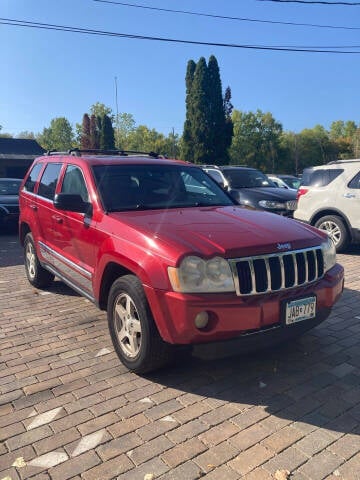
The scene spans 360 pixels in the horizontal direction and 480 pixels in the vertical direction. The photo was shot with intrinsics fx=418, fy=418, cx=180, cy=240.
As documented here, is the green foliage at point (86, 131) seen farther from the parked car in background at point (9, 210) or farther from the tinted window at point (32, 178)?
the tinted window at point (32, 178)

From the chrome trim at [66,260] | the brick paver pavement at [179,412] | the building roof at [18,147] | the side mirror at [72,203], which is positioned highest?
the building roof at [18,147]

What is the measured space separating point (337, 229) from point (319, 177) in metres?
1.15

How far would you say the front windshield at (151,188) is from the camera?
13.5ft

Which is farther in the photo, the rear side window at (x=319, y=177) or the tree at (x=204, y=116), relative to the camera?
the tree at (x=204, y=116)

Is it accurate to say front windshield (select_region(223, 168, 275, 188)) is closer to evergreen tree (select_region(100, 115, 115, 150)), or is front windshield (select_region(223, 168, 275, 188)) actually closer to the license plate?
the license plate

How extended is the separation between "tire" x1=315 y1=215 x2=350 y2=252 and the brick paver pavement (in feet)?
13.5

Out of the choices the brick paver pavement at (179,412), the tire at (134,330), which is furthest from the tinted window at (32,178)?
the tire at (134,330)

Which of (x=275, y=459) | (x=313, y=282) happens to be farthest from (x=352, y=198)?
(x=275, y=459)

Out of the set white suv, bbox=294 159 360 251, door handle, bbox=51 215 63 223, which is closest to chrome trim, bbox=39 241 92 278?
door handle, bbox=51 215 63 223

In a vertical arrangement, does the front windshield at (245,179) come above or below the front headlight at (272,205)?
above

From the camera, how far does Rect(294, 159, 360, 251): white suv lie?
26.6ft

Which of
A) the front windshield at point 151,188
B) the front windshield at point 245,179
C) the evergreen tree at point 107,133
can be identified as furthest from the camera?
the evergreen tree at point 107,133

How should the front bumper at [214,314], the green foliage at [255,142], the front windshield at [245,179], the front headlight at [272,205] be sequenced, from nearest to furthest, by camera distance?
the front bumper at [214,314]
the front headlight at [272,205]
the front windshield at [245,179]
the green foliage at [255,142]

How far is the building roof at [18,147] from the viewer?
35.2 meters
